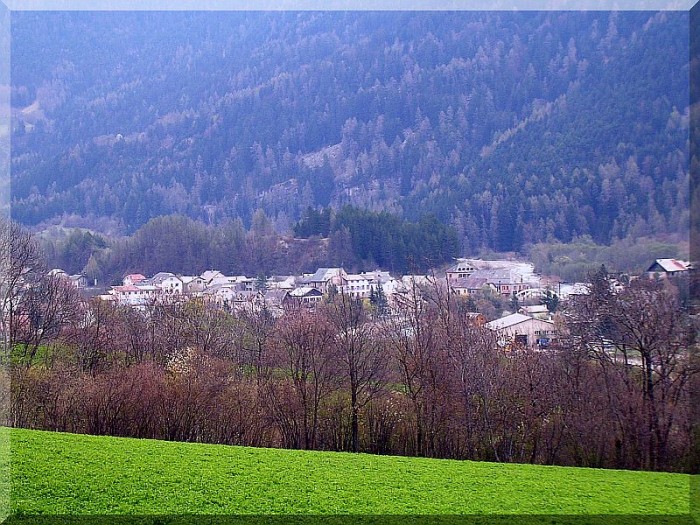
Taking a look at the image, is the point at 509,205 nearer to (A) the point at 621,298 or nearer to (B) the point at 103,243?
(A) the point at 621,298

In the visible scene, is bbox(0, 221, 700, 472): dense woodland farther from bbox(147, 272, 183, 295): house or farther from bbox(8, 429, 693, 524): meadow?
bbox(8, 429, 693, 524): meadow

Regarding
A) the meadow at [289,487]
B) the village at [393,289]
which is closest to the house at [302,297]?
the village at [393,289]

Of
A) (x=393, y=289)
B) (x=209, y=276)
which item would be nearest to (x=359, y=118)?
(x=393, y=289)

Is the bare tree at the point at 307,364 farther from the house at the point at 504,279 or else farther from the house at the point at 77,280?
the house at the point at 77,280

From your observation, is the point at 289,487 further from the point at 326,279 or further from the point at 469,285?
the point at 326,279

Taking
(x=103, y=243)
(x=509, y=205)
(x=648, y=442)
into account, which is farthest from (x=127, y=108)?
(x=648, y=442)

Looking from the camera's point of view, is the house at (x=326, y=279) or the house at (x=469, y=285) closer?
the house at (x=469, y=285)

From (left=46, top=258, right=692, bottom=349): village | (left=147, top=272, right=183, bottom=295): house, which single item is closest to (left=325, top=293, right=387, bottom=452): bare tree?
(left=46, top=258, right=692, bottom=349): village
